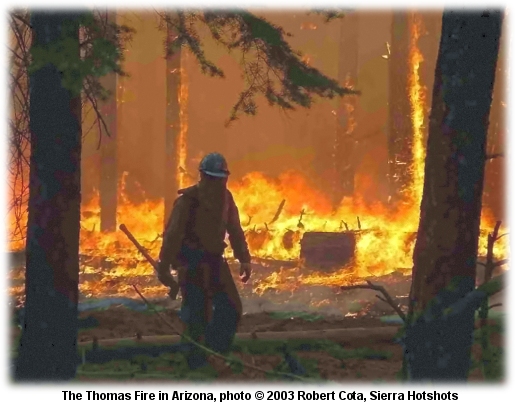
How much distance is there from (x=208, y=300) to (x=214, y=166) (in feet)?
4.02

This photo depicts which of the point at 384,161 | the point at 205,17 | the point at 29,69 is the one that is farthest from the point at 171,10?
Result: the point at 384,161

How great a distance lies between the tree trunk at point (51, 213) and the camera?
6023mm

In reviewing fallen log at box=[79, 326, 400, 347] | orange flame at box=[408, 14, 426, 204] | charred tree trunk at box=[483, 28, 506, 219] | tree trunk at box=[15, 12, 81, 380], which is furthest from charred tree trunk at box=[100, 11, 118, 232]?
tree trunk at box=[15, 12, 81, 380]

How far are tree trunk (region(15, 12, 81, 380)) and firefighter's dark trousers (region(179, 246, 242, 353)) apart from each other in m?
1.13

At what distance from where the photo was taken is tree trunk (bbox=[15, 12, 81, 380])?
19.8ft

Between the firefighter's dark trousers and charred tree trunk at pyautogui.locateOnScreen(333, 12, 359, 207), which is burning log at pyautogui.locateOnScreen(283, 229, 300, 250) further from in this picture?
the firefighter's dark trousers

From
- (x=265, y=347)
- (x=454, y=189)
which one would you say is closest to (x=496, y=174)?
(x=265, y=347)

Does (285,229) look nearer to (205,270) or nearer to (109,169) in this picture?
(109,169)

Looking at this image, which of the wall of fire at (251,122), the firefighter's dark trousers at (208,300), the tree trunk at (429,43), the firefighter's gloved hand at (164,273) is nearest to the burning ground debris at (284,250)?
the wall of fire at (251,122)

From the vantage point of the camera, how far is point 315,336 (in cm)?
737

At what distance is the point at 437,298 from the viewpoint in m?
4.92

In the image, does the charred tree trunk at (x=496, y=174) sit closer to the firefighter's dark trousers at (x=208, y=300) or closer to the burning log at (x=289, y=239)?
the burning log at (x=289, y=239)

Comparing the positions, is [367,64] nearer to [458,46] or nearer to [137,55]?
[137,55]

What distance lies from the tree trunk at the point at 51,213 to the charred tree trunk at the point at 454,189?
276 centimetres
